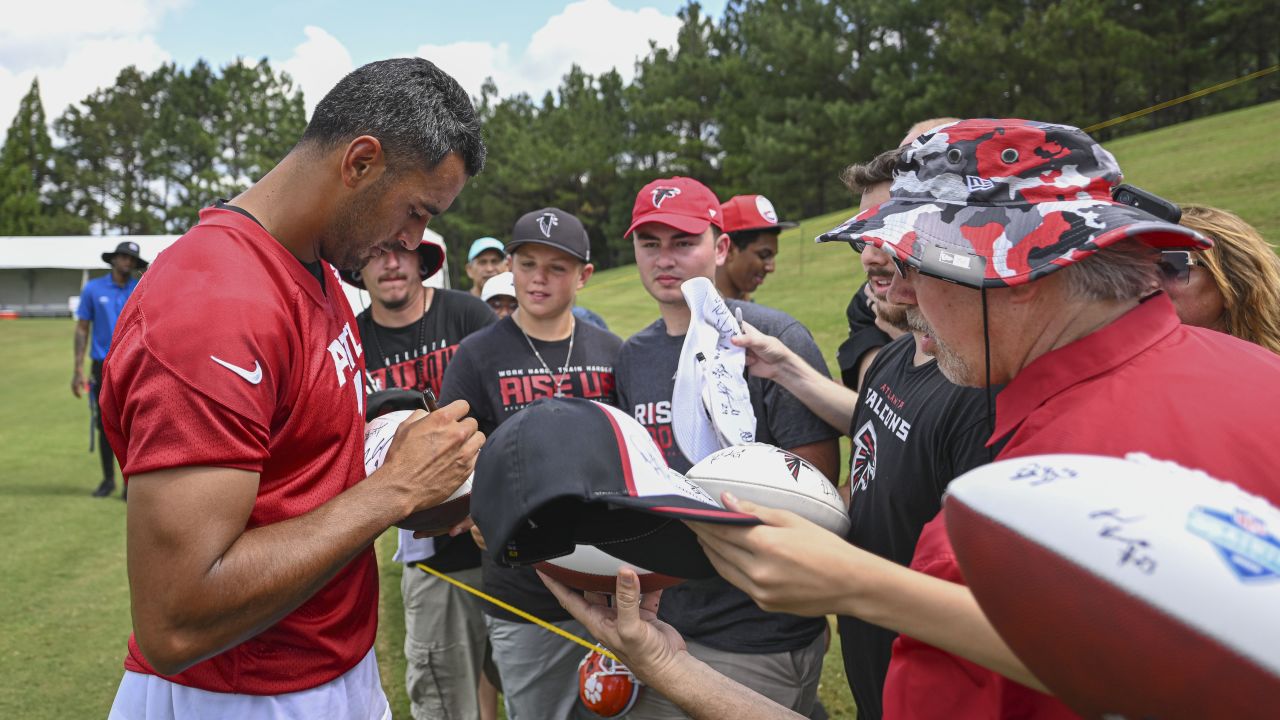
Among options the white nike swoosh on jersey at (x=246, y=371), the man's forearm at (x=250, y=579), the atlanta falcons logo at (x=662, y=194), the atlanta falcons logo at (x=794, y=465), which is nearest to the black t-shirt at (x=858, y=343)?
the atlanta falcons logo at (x=662, y=194)

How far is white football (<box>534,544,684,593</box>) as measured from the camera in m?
2.29

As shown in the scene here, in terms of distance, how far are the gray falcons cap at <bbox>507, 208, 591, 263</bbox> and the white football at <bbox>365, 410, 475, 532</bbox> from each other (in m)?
1.55

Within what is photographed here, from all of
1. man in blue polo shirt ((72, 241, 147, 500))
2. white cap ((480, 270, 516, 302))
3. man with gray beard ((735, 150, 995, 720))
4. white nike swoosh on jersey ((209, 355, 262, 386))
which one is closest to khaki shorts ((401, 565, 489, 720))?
man with gray beard ((735, 150, 995, 720))

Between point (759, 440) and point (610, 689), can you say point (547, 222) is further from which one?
point (610, 689)

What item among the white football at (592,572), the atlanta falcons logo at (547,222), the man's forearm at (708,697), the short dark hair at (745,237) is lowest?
the man's forearm at (708,697)

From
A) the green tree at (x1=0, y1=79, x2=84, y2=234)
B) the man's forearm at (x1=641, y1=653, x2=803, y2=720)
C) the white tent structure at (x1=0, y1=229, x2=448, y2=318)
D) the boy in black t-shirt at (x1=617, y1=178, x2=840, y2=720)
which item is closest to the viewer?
the man's forearm at (x1=641, y1=653, x2=803, y2=720)

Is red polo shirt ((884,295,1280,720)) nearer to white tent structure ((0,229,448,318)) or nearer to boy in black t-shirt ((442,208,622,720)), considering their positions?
boy in black t-shirt ((442,208,622,720))

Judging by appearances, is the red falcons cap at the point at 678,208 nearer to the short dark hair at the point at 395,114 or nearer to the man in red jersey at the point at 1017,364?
the short dark hair at the point at 395,114

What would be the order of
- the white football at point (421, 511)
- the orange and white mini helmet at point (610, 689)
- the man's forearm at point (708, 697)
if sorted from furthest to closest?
the orange and white mini helmet at point (610, 689)
the white football at point (421, 511)
the man's forearm at point (708, 697)

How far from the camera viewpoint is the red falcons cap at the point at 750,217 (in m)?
5.88

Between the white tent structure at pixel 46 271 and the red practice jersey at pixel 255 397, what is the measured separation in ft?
148

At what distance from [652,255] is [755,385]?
3.03ft

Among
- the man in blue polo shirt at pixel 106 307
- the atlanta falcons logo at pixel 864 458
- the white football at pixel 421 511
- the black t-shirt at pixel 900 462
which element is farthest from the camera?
the man in blue polo shirt at pixel 106 307

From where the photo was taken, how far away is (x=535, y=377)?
4016 millimetres
